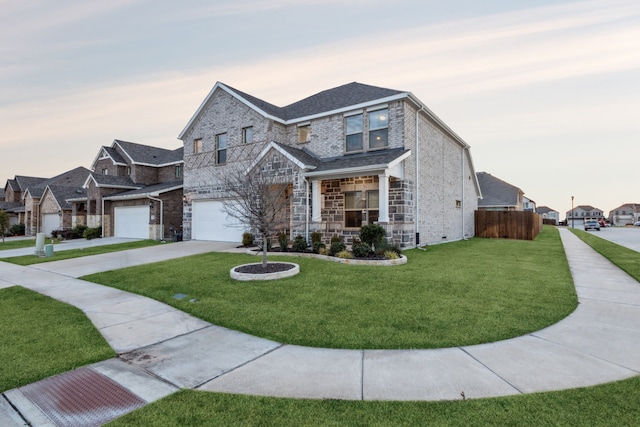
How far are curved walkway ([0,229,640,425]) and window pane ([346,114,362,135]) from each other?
35.7 feet

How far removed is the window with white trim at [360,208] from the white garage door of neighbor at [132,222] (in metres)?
14.0

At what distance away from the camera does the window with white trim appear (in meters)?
13.3

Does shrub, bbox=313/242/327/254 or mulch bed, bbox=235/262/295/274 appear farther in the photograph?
shrub, bbox=313/242/327/254

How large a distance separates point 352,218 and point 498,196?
24524 millimetres

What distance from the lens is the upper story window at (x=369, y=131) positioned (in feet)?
43.5

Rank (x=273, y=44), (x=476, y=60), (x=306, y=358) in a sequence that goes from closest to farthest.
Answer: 1. (x=306, y=358)
2. (x=476, y=60)
3. (x=273, y=44)

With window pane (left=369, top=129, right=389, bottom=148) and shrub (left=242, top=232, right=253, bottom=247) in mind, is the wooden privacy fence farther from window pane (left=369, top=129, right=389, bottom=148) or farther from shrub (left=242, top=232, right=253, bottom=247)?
shrub (left=242, top=232, right=253, bottom=247)

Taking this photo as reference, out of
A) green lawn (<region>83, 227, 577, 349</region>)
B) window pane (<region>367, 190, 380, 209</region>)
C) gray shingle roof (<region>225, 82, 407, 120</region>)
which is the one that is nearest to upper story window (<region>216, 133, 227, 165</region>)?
gray shingle roof (<region>225, 82, 407, 120</region>)

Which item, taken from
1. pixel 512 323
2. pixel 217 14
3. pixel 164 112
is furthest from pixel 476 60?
pixel 164 112

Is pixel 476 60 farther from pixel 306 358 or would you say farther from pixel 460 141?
pixel 306 358

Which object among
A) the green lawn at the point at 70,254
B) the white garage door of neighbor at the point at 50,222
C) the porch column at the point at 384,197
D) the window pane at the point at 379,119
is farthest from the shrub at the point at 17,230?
the porch column at the point at 384,197

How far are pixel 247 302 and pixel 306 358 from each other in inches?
103

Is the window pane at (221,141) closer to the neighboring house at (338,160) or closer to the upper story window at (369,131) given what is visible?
the neighboring house at (338,160)

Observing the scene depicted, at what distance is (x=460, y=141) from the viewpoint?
19.1 meters
